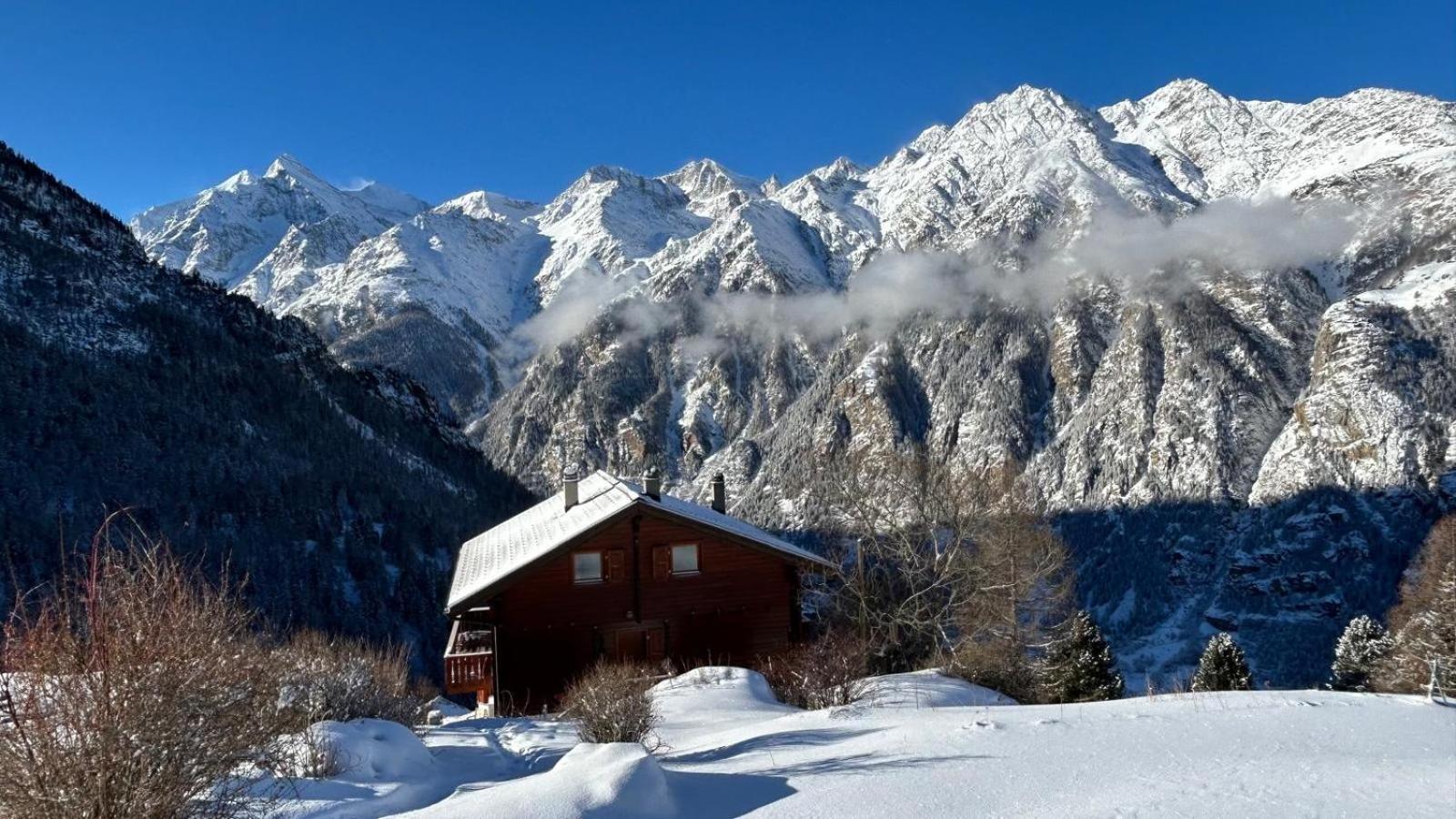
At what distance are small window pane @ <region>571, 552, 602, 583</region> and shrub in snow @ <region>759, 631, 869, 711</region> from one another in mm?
9868

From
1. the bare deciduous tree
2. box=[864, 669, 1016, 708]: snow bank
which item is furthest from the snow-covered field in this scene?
the bare deciduous tree

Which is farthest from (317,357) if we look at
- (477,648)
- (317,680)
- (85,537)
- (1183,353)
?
(1183,353)

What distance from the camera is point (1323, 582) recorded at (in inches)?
5226

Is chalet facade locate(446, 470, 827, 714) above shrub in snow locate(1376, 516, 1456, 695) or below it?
above

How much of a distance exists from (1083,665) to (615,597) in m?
20.6

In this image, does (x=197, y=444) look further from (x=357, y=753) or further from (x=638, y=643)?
(x=357, y=753)

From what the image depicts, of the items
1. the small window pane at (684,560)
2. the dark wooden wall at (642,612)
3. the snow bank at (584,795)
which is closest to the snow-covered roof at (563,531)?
the dark wooden wall at (642,612)

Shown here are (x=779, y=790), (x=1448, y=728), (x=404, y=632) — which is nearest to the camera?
(x=779, y=790)

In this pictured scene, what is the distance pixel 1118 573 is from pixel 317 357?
139511 millimetres

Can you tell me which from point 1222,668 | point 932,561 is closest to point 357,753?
point 932,561

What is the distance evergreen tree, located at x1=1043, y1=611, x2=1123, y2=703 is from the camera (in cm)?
3328

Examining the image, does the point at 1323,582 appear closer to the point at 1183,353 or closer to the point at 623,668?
the point at 1183,353

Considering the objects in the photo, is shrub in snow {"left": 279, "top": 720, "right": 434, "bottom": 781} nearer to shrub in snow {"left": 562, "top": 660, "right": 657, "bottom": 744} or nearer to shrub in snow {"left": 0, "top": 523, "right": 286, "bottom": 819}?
shrub in snow {"left": 562, "top": 660, "right": 657, "bottom": 744}

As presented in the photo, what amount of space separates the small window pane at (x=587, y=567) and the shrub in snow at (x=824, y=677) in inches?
389
